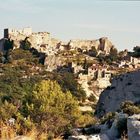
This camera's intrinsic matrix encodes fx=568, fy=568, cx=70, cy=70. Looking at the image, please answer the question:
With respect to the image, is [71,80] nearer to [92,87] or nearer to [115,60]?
[92,87]

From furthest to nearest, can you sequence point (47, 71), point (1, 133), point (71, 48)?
point (71, 48) → point (47, 71) → point (1, 133)

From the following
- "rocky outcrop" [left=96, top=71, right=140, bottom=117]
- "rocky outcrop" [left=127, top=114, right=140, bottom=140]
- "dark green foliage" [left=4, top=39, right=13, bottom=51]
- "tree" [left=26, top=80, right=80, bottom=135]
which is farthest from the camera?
"dark green foliage" [left=4, top=39, right=13, bottom=51]

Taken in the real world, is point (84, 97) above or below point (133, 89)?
below

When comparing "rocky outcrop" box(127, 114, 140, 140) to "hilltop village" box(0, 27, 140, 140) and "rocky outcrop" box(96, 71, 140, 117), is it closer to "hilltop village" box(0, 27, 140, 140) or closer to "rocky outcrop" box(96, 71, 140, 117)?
"hilltop village" box(0, 27, 140, 140)

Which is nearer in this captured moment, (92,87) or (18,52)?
(92,87)

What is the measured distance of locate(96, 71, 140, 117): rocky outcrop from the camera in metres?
38.0

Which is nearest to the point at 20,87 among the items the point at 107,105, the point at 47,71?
the point at 47,71

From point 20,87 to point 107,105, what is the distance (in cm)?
5067

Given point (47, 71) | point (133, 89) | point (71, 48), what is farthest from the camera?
point (71, 48)

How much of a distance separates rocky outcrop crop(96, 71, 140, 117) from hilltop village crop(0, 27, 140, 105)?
4821 cm

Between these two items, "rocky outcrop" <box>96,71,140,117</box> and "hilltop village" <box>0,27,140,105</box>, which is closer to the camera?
"rocky outcrop" <box>96,71,140,117</box>

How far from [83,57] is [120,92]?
78553mm

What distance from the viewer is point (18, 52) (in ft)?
396

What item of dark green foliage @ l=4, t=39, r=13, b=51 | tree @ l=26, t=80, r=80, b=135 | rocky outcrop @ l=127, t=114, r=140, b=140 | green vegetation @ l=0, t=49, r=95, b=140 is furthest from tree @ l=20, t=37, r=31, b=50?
rocky outcrop @ l=127, t=114, r=140, b=140
